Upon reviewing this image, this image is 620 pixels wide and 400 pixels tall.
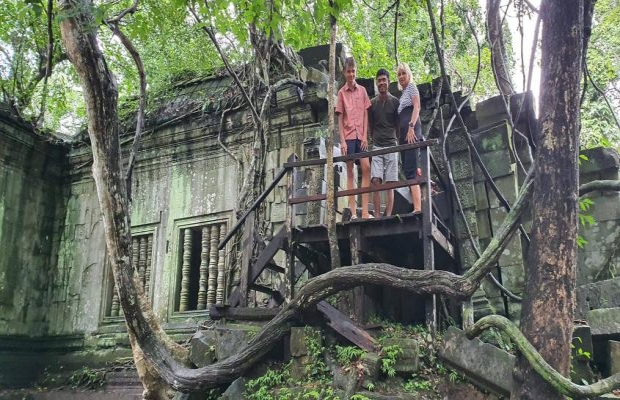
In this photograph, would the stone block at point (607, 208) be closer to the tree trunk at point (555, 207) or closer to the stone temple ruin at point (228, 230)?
the stone temple ruin at point (228, 230)

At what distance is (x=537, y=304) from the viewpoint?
3768 mm

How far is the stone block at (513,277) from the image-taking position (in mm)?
6855

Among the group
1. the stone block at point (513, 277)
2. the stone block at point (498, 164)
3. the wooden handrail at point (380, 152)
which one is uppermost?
the stone block at point (498, 164)

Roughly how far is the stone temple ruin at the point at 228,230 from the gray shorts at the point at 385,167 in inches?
21.9

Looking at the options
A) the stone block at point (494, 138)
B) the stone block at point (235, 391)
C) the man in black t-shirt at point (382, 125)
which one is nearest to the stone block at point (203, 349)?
the stone block at point (235, 391)

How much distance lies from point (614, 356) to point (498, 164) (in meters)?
3.02

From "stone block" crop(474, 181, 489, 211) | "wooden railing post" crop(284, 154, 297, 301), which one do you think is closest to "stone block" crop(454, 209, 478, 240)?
"stone block" crop(474, 181, 489, 211)

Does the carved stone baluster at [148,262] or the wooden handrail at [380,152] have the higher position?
the wooden handrail at [380,152]

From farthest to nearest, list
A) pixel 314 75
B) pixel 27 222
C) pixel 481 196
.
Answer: pixel 27 222 → pixel 314 75 → pixel 481 196

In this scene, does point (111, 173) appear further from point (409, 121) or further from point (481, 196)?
point (481, 196)

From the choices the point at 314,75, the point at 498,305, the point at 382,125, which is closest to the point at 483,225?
the point at 498,305

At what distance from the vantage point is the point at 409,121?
6.57 m

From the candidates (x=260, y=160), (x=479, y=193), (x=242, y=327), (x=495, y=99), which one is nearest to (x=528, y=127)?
(x=495, y=99)

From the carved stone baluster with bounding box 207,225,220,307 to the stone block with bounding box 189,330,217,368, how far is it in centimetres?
235
